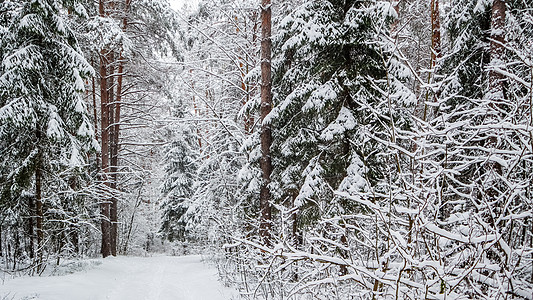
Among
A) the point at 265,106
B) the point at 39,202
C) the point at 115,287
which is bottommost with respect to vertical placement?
the point at 115,287

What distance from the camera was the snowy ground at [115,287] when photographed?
19.6ft

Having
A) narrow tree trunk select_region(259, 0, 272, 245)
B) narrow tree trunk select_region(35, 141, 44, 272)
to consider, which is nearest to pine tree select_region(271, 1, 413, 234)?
narrow tree trunk select_region(259, 0, 272, 245)

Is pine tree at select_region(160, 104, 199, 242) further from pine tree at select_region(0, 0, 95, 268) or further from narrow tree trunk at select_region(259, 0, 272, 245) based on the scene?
narrow tree trunk at select_region(259, 0, 272, 245)

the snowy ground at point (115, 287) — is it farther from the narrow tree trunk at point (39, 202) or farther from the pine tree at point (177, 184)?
the pine tree at point (177, 184)

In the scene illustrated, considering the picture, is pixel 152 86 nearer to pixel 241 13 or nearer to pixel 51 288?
pixel 241 13

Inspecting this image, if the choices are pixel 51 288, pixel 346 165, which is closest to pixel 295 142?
pixel 346 165

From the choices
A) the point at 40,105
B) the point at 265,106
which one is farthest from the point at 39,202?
the point at 265,106

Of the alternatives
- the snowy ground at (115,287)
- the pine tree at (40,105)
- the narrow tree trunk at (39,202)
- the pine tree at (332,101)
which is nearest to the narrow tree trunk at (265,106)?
the pine tree at (332,101)

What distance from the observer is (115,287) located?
7.82 meters

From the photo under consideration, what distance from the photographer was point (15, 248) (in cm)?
881

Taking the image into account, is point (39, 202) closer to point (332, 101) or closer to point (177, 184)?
point (332, 101)

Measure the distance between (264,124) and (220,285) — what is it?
4251 mm

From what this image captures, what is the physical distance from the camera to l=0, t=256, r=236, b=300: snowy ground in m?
5.98

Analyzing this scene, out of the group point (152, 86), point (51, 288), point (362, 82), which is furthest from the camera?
point (152, 86)
